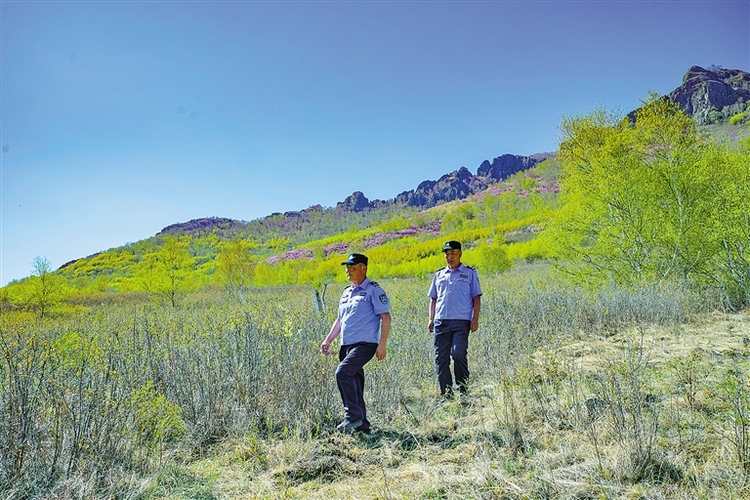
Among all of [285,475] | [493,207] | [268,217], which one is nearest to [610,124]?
[285,475]

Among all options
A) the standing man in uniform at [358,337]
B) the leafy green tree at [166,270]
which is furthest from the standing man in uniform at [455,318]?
the leafy green tree at [166,270]

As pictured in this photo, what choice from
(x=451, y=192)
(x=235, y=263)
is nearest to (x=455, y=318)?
(x=235, y=263)

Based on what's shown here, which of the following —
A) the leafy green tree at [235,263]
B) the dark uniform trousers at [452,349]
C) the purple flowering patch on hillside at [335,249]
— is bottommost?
the dark uniform trousers at [452,349]

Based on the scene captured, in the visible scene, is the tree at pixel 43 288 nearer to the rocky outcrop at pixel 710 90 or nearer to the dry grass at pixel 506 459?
the dry grass at pixel 506 459

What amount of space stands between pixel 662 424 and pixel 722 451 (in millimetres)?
581

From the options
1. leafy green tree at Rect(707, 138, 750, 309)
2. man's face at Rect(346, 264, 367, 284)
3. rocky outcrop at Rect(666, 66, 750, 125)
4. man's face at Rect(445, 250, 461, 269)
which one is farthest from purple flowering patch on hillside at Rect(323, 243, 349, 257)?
man's face at Rect(346, 264, 367, 284)

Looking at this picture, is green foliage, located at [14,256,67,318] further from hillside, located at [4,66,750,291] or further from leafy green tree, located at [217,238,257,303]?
hillside, located at [4,66,750,291]

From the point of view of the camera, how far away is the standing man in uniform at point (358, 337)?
389 cm

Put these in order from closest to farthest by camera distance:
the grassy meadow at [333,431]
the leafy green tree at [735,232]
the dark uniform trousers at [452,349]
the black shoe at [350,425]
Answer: the grassy meadow at [333,431] → the black shoe at [350,425] → the dark uniform trousers at [452,349] → the leafy green tree at [735,232]

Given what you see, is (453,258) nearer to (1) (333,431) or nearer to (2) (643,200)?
(1) (333,431)

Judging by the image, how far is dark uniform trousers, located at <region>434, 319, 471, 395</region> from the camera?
481 cm

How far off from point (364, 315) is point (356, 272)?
456 millimetres

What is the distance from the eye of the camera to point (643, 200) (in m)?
11.5

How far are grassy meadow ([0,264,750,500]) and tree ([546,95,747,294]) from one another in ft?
20.6
